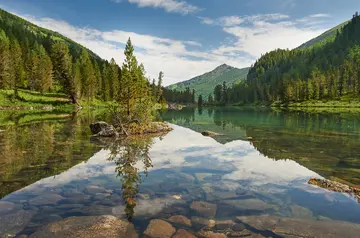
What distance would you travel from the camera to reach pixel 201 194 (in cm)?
1305

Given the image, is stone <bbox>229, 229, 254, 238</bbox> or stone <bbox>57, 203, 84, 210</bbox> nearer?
stone <bbox>229, 229, 254, 238</bbox>

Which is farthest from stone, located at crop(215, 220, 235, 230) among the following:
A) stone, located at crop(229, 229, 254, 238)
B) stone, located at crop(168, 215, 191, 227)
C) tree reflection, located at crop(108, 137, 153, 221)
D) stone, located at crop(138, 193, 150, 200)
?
stone, located at crop(138, 193, 150, 200)

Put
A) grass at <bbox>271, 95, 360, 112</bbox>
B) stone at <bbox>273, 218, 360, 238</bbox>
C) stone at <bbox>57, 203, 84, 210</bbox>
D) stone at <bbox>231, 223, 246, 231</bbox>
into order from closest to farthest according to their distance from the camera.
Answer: stone at <bbox>273, 218, 360, 238</bbox> < stone at <bbox>231, 223, 246, 231</bbox> < stone at <bbox>57, 203, 84, 210</bbox> < grass at <bbox>271, 95, 360, 112</bbox>

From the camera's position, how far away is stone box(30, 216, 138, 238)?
8844 mm

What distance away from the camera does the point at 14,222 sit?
9680 millimetres

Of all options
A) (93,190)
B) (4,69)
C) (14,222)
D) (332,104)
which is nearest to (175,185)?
(93,190)

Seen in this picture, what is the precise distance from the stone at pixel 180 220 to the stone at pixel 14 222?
5.25 m

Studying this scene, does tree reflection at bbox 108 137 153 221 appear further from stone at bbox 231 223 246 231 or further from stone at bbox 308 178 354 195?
stone at bbox 308 178 354 195

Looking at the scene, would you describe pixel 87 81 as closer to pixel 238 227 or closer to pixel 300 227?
pixel 238 227

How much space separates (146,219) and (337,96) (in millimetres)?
180653

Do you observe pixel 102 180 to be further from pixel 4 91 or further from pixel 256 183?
pixel 4 91

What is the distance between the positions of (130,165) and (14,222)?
31.0 feet

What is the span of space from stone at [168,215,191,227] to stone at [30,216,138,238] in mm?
1572

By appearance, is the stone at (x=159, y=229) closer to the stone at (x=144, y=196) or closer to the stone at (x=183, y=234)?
the stone at (x=183, y=234)
